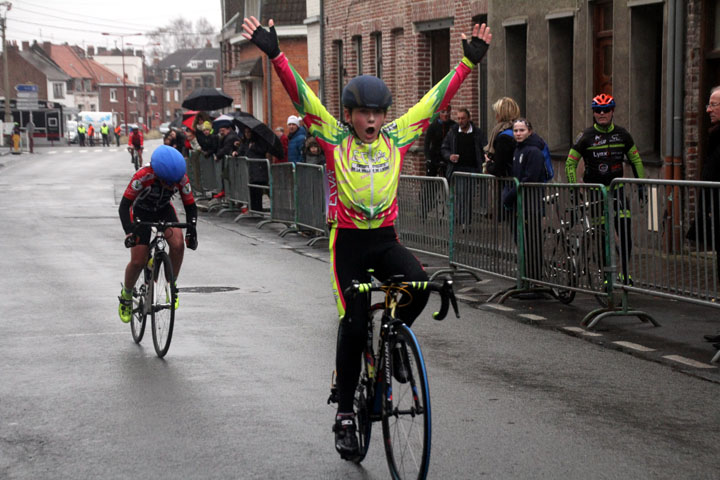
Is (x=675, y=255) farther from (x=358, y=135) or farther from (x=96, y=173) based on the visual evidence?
(x=96, y=173)

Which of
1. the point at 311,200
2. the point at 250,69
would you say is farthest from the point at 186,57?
the point at 311,200

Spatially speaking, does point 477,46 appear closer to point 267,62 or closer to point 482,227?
point 482,227

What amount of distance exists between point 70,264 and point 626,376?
8.79 m

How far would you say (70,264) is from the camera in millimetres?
15078

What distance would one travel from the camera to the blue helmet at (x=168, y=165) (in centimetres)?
888

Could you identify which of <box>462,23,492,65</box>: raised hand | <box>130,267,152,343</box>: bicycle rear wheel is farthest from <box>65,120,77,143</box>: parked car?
<box>462,23,492,65</box>: raised hand

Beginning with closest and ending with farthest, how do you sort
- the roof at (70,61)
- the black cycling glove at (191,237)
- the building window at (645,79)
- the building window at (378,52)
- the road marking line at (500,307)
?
the black cycling glove at (191,237)
the road marking line at (500,307)
the building window at (645,79)
the building window at (378,52)
the roof at (70,61)

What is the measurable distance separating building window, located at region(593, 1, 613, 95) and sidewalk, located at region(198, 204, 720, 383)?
17.5ft

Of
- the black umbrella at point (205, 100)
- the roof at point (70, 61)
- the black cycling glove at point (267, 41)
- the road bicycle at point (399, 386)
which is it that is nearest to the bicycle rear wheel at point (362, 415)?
the road bicycle at point (399, 386)

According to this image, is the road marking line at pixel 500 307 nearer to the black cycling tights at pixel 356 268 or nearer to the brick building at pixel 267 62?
the black cycling tights at pixel 356 268

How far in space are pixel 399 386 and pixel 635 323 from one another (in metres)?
5.40

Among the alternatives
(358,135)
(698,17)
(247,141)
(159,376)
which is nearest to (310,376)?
(159,376)

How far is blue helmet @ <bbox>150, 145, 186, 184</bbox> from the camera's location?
349 inches

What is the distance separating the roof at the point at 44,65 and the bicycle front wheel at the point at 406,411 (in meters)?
138
